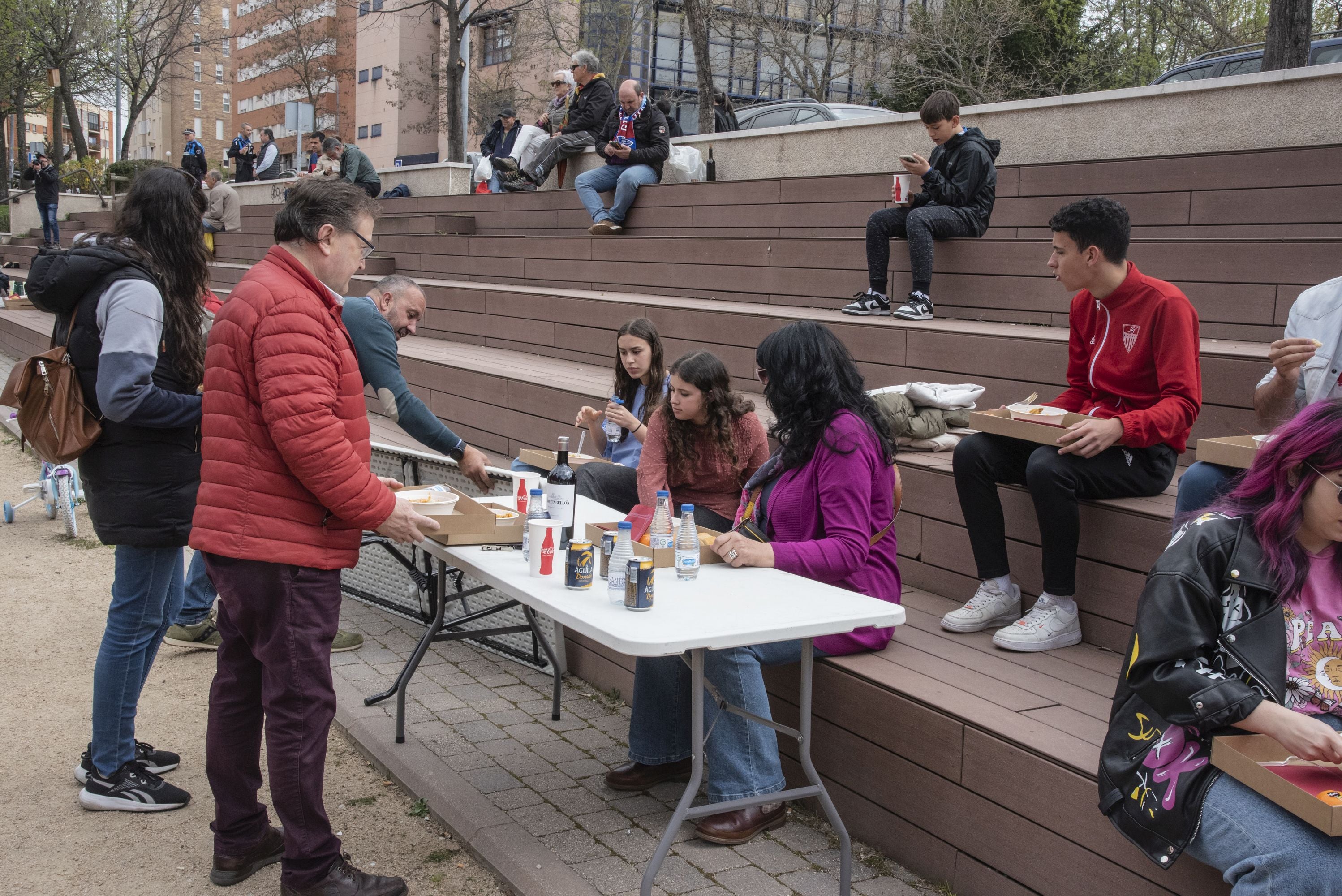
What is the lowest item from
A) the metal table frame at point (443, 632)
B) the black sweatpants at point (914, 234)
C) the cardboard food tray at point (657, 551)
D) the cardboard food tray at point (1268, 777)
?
the metal table frame at point (443, 632)

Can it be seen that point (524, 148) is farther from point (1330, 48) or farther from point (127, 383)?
point (127, 383)

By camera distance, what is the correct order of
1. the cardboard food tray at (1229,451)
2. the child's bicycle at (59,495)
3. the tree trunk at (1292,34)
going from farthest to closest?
1. the tree trunk at (1292,34)
2. the child's bicycle at (59,495)
3. the cardboard food tray at (1229,451)

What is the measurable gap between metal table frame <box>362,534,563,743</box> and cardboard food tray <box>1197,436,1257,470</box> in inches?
84.0

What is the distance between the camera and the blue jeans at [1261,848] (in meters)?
1.92

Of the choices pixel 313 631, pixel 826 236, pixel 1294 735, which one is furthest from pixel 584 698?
pixel 826 236

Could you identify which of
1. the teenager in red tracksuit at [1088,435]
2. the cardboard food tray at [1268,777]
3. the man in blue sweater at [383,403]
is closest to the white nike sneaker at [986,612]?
the teenager in red tracksuit at [1088,435]

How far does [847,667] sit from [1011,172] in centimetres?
416

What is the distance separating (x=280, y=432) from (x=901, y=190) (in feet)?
14.4

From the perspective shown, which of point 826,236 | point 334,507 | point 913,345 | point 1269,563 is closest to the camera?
point 1269,563

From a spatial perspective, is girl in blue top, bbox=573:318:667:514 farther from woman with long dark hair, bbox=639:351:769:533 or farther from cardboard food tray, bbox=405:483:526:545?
cardboard food tray, bbox=405:483:526:545

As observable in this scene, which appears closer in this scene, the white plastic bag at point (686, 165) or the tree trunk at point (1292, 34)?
the tree trunk at point (1292, 34)

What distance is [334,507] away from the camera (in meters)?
2.61

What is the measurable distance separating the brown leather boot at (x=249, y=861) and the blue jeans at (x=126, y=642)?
639mm

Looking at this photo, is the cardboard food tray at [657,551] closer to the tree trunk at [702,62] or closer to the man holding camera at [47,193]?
the tree trunk at [702,62]
